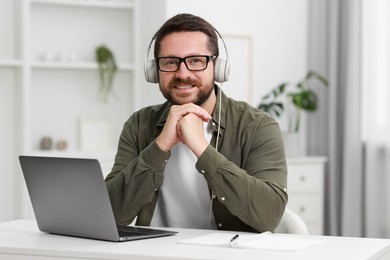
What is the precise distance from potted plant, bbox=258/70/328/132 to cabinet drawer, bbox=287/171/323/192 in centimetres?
35

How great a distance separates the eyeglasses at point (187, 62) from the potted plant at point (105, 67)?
254 centimetres

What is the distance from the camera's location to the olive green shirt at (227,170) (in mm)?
2283

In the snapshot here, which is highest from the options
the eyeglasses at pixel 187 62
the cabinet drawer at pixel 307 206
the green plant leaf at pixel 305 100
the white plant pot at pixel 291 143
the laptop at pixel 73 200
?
→ the eyeglasses at pixel 187 62

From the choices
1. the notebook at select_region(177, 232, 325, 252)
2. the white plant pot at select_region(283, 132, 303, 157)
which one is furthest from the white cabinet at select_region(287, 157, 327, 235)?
the notebook at select_region(177, 232, 325, 252)

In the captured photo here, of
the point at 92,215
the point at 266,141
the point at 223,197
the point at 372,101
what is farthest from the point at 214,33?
the point at 372,101

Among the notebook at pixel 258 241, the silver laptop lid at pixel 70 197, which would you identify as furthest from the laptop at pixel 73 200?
the notebook at pixel 258 241

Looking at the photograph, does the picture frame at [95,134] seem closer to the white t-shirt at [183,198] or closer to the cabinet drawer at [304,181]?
the cabinet drawer at [304,181]

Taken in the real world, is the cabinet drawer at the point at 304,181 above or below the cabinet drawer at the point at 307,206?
above

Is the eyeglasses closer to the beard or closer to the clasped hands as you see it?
the beard

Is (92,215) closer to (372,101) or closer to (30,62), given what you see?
(30,62)

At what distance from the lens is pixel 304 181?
200 inches

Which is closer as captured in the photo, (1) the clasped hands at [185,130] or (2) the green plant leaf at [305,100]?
(1) the clasped hands at [185,130]

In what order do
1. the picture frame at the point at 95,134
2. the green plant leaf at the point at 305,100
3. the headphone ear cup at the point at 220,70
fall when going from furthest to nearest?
the green plant leaf at the point at 305,100
the picture frame at the point at 95,134
the headphone ear cup at the point at 220,70

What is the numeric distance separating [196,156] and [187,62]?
307mm
